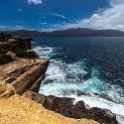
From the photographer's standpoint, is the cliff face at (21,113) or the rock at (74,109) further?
the rock at (74,109)

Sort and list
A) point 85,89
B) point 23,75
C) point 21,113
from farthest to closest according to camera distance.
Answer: point 85,89 → point 23,75 → point 21,113

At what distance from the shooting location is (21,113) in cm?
1138

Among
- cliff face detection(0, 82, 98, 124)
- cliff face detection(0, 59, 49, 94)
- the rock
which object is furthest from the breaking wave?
cliff face detection(0, 82, 98, 124)

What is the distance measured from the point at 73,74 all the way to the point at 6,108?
34.3m

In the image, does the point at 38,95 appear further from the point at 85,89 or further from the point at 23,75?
the point at 85,89

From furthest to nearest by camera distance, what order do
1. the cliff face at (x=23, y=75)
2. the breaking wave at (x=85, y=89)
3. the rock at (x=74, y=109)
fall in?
the breaking wave at (x=85, y=89), the cliff face at (x=23, y=75), the rock at (x=74, y=109)

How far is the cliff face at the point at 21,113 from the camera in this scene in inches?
423

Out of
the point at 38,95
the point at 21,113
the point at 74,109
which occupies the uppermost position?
the point at 21,113

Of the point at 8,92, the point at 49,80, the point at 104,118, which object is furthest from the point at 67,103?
the point at 8,92

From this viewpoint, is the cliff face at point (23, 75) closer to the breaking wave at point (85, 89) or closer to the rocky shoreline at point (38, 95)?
the rocky shoreline at point (38, 95)

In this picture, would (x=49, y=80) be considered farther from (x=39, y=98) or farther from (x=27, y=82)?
(x=39, y=98)

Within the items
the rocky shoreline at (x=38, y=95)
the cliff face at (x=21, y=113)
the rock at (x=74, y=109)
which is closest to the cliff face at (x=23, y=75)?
the rocky shoreline at (x=38, y=95)

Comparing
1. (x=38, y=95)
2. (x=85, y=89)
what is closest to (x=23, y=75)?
(x=38, y=95)

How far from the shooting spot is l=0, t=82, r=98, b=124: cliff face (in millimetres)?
10734
